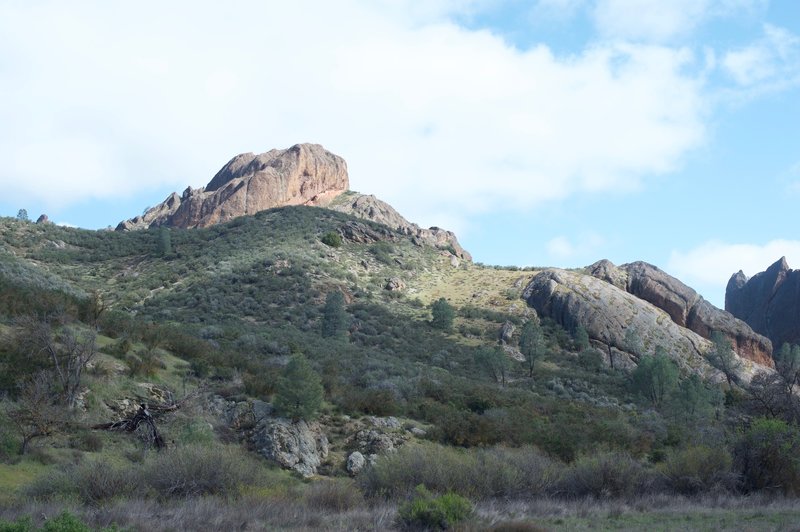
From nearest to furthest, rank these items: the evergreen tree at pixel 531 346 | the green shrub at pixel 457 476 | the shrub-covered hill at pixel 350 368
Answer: the green shrub at pixel 457 476
the shrub-covered hill at pixel 350 368
the evergreen tree at pixel 531 346

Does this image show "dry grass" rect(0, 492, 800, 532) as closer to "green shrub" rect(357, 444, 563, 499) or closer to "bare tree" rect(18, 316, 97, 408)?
"green shrub" rect(357, 444, 563, 499)

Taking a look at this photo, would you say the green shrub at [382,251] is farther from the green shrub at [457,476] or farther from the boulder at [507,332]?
the green shrub at [457,476]

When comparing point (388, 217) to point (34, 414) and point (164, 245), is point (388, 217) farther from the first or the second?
point (34, 414)

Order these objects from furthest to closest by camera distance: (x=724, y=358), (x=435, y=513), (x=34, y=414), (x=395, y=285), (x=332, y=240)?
(x=332, y=240)
(x=395, y=285)
(x=724, y=358)
(x=34, y=414)
(x=435, y=513)

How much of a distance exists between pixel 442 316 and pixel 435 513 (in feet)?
164

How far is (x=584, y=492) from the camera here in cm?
1752

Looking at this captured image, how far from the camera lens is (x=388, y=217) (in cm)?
11894

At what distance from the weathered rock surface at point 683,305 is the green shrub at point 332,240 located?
36658mm

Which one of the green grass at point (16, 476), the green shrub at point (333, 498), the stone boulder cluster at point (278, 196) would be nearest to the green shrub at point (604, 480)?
the green shrub at point (333, 498)

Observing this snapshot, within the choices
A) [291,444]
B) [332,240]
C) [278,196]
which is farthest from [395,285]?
[291,444]

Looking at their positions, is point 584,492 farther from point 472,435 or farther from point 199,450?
point 199,450

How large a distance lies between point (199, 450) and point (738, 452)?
674 inches

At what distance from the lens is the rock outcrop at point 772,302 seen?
311ft

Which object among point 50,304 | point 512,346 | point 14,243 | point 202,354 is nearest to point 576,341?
point 512,346
